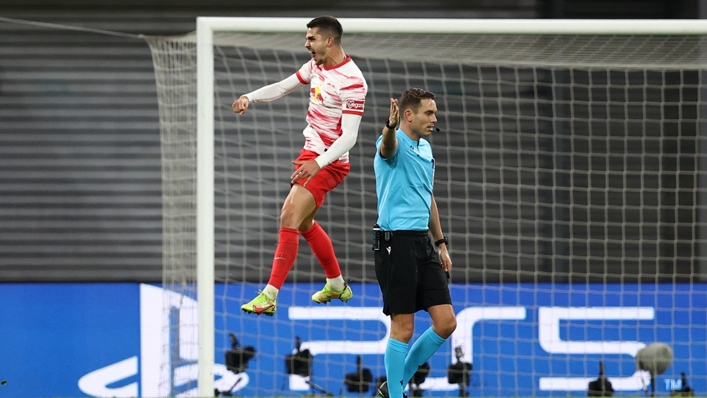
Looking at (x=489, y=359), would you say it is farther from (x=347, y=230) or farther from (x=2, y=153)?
(x=2, y=153)

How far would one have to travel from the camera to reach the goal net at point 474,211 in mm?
7207

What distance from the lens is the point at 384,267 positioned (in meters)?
5.54

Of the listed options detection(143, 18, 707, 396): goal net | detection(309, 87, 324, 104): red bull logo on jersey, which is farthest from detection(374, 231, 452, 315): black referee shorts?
detection(143, 18, 707, 396): goal net

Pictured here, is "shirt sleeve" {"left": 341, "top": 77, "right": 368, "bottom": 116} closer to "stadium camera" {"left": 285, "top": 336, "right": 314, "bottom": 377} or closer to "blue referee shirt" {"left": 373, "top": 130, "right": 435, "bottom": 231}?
"blue referee shirt" {"left": 373, "top": 130, "right": 435, "bottom": 231}

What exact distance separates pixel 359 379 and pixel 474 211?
221 cm

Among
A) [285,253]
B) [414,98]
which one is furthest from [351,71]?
[285,253]

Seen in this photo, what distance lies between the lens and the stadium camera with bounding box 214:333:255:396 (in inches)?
328

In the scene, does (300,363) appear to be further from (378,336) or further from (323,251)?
(323,251)

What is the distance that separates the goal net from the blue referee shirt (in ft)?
4.40

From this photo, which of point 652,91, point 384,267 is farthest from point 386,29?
point 652,91

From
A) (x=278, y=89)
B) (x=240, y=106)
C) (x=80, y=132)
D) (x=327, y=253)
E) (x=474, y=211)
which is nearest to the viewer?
(x=240, y=106)

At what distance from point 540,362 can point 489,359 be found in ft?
1.46

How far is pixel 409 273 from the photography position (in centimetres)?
547

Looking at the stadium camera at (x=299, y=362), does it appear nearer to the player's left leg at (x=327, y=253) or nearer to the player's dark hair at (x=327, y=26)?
the player's left leg at (x=327, y=253)
